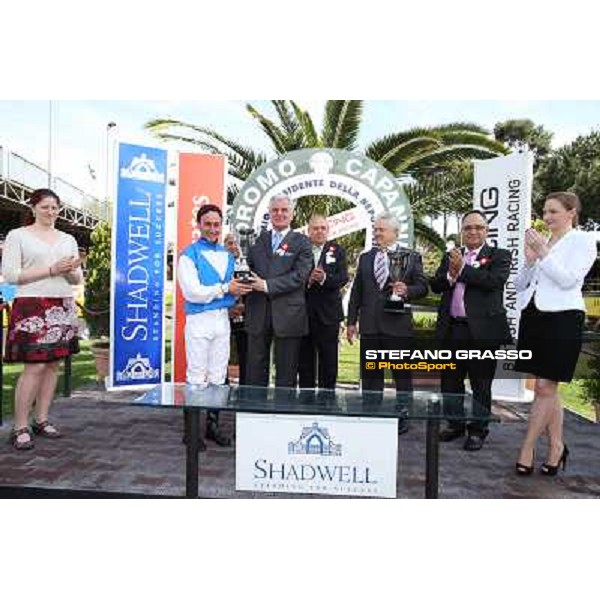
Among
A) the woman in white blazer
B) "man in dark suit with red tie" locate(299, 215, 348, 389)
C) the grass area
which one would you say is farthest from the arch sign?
the grass area

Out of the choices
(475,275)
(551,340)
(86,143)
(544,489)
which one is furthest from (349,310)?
(86,143)

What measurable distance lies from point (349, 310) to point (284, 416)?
1290mm

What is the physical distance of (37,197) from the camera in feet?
10.7

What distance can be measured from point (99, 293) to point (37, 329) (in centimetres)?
212

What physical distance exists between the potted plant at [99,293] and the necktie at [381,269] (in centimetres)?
277

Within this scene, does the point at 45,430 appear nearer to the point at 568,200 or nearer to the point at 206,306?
the point at 206,306

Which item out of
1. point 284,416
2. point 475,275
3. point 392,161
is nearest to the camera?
point 284,416

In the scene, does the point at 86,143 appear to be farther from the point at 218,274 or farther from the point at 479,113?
the point at 479,113

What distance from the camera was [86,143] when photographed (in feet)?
11.8

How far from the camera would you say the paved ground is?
2.83 m

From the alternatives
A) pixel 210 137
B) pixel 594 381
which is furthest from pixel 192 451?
pixel 594 381

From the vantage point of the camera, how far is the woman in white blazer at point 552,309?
2.79 metres

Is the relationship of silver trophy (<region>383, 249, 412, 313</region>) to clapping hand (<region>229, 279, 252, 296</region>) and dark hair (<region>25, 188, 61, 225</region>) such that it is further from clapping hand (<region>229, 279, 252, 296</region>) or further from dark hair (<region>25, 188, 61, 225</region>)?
dark hair (<region>25, 188, 61, 225</region>)

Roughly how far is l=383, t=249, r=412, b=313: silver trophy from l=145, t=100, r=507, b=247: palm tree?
3.07 ft
